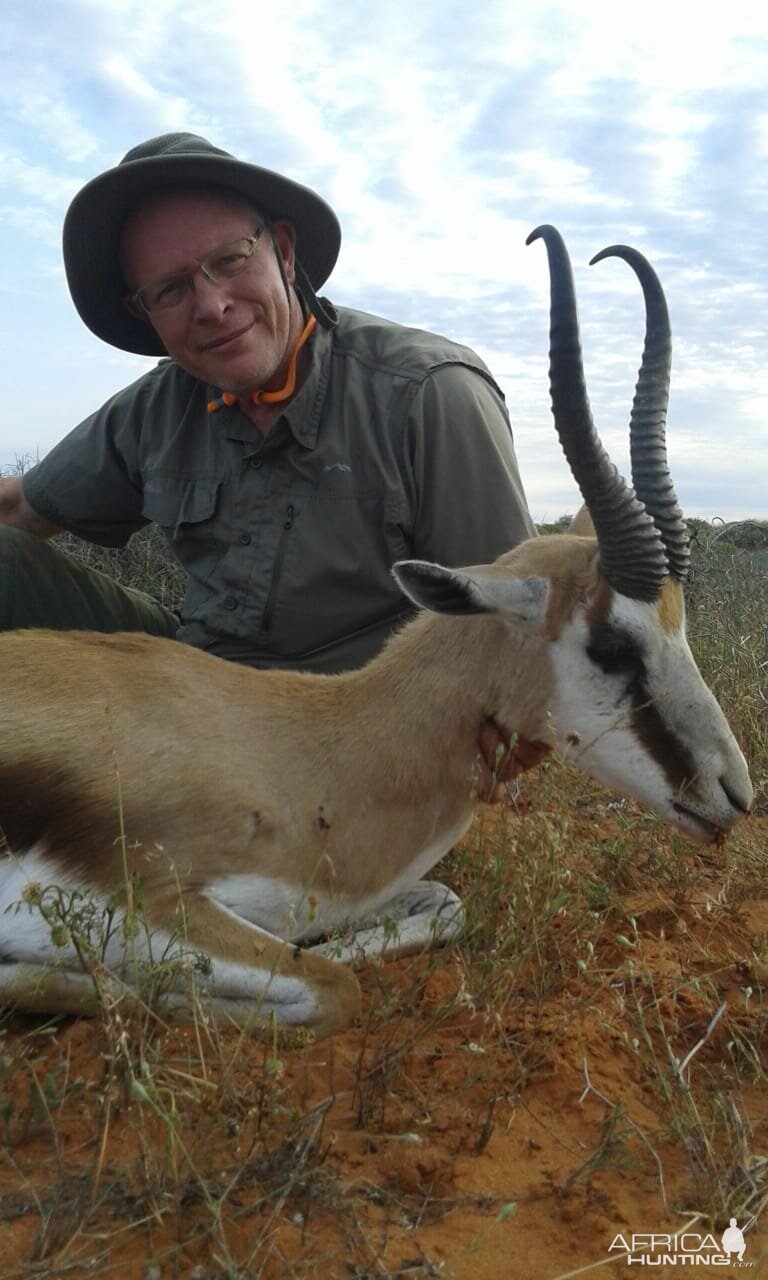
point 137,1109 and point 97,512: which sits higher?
point 97,512

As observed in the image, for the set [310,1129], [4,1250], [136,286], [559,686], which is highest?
[136,286]

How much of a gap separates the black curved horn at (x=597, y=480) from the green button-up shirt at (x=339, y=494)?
59.1 inches

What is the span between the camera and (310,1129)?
2.66 meters

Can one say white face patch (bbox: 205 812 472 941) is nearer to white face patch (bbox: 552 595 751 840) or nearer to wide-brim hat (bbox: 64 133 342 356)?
white face patch (bbox: 552 595 751 840)

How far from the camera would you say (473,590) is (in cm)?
361

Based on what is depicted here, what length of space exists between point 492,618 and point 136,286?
2869 millimetres

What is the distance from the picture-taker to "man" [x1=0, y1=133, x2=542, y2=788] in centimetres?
511

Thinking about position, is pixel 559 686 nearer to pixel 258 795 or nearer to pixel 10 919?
pixel 258 795

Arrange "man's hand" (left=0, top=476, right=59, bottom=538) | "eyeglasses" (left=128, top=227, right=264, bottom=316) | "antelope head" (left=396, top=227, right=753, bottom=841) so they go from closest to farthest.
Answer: "antelope head" (left=396, top=227, right=753, bottom=841)
"eyeglasses" (left=128, top=227, right=264, bottom=316)
"man's hand" (left=0, top=476, right=59, bottom=538)

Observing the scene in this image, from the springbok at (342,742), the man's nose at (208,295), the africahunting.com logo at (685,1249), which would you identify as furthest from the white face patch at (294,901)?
the man's nose at (208,295)

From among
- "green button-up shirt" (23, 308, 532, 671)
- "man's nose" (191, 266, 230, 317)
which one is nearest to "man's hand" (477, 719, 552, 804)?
"green button-up shirt" (23, 308, 532, 671)

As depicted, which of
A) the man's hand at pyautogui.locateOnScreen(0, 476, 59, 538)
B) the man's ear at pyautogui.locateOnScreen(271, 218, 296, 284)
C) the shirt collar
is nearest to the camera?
the shirt collar

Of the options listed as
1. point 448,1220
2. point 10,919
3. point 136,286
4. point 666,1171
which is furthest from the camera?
point 136,286

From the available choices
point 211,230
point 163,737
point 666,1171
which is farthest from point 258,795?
point 211,230
